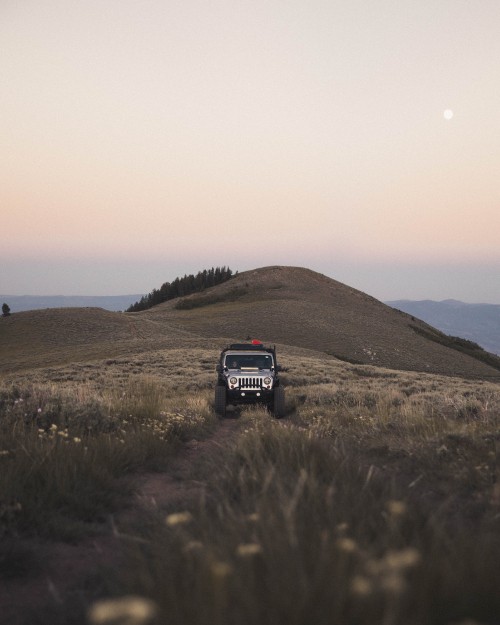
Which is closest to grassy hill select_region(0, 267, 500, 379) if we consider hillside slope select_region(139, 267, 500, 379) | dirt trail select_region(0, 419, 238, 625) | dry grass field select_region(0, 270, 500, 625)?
hillside slope select_region(139, 267, 500, 379)

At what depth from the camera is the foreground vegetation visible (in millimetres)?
2398

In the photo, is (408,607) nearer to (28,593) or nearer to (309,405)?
(28,593)

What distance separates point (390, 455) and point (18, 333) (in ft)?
183

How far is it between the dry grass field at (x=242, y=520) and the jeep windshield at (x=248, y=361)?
14.1 ft

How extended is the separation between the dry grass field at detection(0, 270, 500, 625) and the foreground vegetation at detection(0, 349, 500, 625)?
0.02 metres

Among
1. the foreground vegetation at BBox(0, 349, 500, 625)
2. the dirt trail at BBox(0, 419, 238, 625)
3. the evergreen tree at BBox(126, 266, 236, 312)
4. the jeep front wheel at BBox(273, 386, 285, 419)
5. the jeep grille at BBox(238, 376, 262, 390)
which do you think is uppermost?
the evergreen tree at BBox(126, 266, 236, 312)

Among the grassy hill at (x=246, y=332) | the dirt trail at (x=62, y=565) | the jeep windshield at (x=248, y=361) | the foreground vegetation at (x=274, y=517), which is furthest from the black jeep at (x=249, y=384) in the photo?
the grassy hill at (x=246, y=332)

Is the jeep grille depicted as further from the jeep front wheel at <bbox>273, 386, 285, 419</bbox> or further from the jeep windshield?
the jeep front wheel at <bbox>273, 386, 285, 419</bbox>

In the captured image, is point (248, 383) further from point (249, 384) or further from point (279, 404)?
point (279, 404)

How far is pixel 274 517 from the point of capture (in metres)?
3.26

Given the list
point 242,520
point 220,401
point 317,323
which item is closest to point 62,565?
point 242,520

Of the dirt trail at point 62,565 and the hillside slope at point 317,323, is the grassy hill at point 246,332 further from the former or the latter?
the dirt trail at point 62,565

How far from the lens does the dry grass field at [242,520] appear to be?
7.95 ft

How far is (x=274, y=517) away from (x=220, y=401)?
1233 centimetres
